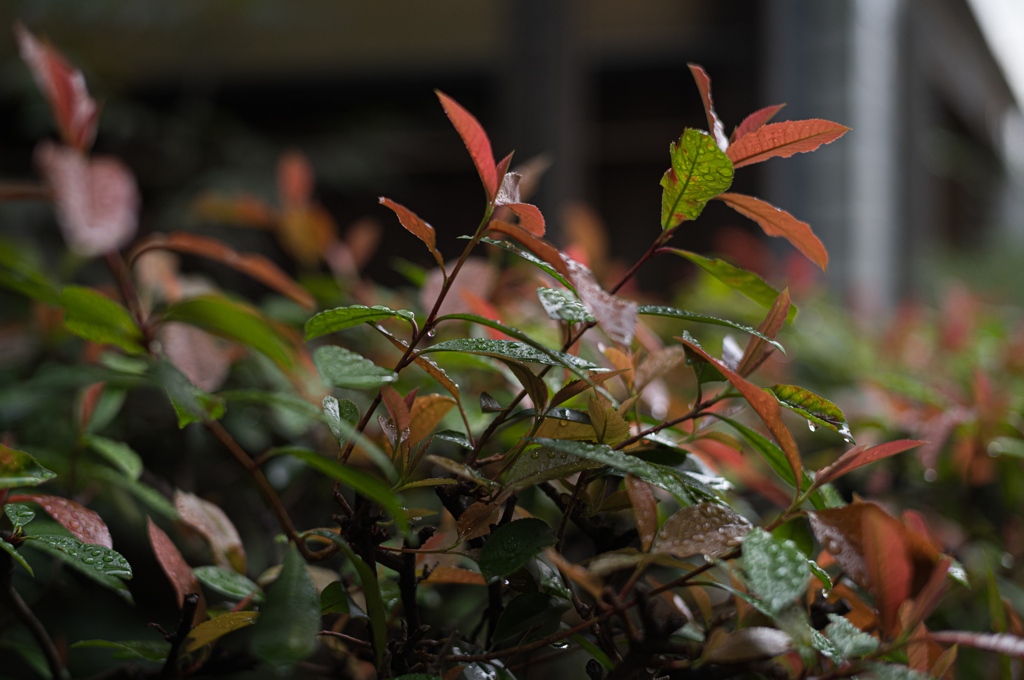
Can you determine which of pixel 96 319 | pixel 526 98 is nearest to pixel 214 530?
pixel 96 319

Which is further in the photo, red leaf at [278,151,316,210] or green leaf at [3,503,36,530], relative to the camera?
red leaf at [278,151,316,210]

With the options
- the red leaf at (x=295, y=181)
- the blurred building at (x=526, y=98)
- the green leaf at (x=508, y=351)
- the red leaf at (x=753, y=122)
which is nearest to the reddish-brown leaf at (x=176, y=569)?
the green leaf at (x=508, y=351)

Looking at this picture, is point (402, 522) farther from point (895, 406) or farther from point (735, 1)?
point (735, 1)

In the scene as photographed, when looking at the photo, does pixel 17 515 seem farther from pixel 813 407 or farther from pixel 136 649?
pixel 813 407

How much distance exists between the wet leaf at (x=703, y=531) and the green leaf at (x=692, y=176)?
0.54 ft

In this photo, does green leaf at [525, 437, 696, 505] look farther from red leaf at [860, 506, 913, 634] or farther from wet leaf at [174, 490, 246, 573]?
wet leaf at [174, 490, 246, 573]

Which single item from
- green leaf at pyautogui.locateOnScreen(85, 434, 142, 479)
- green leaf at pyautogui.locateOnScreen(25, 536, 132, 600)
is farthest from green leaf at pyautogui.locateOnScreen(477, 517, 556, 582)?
green leaf at pyautogui.locateOnScreen(85, 434, 142, 479)

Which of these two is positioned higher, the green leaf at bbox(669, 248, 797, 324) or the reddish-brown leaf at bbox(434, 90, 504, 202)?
the reddish-brown leaf at bbox(434, 90, 504, 202)

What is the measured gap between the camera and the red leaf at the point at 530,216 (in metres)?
0.39

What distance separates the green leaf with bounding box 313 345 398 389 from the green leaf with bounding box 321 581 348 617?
5.8 inches

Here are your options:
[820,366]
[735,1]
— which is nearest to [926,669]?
[820,366]

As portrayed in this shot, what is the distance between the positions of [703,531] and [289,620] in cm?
21

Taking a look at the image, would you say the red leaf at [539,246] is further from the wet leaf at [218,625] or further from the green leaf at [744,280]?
the wet leaf at [218,625]

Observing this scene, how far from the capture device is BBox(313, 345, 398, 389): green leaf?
0.32 metres
